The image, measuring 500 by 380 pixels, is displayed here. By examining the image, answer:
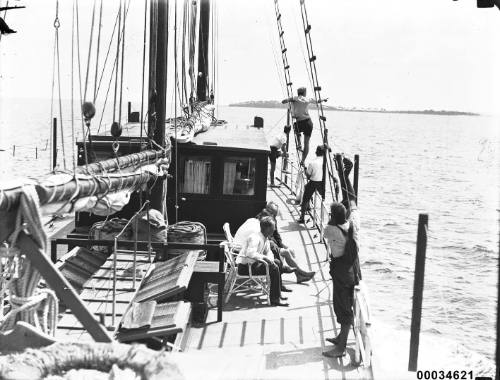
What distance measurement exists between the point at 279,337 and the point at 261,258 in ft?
4.49

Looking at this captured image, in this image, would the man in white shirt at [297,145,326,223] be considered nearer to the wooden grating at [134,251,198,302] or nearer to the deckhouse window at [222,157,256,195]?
the deckhouse window at [222,157,256,195]

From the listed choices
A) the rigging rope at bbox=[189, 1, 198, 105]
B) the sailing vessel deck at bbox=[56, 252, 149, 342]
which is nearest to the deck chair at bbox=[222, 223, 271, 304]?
the sailing vessel deck at bbox=[56, 252, 149, 342]

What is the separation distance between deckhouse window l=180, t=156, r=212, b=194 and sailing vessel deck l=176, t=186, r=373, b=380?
8.09 ft

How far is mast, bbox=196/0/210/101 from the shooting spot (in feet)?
88.1

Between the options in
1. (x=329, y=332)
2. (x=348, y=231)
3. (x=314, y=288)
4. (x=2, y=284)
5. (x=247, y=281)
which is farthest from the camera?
(x=314, y=288)

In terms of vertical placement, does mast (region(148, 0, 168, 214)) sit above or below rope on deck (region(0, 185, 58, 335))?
above

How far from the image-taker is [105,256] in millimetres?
10797

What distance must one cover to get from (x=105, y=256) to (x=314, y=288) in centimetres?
321

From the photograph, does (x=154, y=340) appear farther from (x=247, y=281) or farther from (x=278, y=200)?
(x=278, y=200)

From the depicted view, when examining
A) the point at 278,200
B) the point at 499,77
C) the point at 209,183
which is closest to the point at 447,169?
the point at 278,200

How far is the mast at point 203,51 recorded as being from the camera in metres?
26.9

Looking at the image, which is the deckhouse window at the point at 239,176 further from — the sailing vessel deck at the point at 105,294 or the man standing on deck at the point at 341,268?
the man standing on deck at the point at 341,268

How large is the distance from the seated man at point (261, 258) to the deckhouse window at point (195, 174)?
3165mm

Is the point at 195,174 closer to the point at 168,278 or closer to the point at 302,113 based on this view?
the point at 168,278
